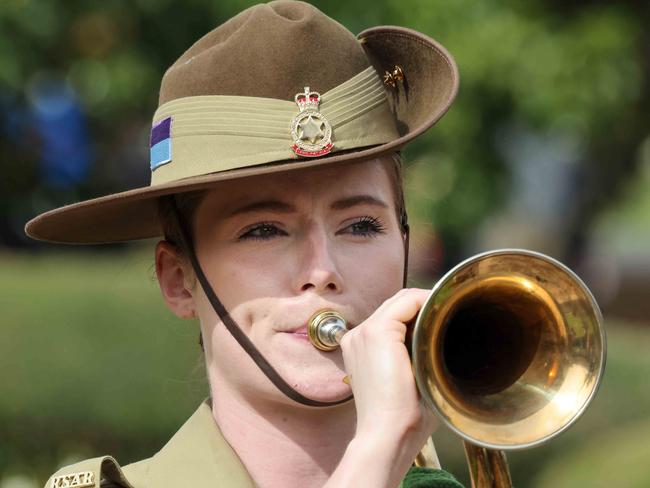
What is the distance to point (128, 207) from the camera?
3.33 meters

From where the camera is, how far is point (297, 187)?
310 cm

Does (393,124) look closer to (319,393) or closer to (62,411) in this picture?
(319,393)

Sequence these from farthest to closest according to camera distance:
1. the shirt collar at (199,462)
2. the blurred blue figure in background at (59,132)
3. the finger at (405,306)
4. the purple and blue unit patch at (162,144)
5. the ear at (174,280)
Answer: the blurred blue figure in background at (59,132) → the ear at (174,280) → the purple and blue unit patch at (162,144) → the shirt collar at (199,462) → the finger at (405,306)

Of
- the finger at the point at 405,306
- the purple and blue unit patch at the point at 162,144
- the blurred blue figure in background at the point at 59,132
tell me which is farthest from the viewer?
A: the blurred blue figure in background at the point at 59,132

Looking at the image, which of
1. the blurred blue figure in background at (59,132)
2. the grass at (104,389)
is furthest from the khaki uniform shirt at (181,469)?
the blurred blue figure in background at (59,132)

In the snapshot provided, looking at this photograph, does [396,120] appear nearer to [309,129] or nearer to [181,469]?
[309,129]

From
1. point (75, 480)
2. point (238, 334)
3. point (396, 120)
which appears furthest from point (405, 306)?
point (75, 480)

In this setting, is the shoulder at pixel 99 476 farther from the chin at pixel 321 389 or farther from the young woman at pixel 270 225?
the chin at pixel 321 389

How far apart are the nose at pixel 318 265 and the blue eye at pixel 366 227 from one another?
0.31ft

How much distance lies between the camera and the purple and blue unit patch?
3.20m

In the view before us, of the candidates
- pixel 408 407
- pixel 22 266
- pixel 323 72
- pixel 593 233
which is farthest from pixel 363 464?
pixel 593 233

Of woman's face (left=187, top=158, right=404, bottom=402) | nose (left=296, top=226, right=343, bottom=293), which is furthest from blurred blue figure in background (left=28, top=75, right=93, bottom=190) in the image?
nose (left=296, top=226, right=343, bottom=293)

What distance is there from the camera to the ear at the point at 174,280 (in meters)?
3.31

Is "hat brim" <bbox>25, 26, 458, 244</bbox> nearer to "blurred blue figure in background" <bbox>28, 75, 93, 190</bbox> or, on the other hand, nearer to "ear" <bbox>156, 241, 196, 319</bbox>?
"ear" <bbox>156, 241, 196, 319</bbox>
